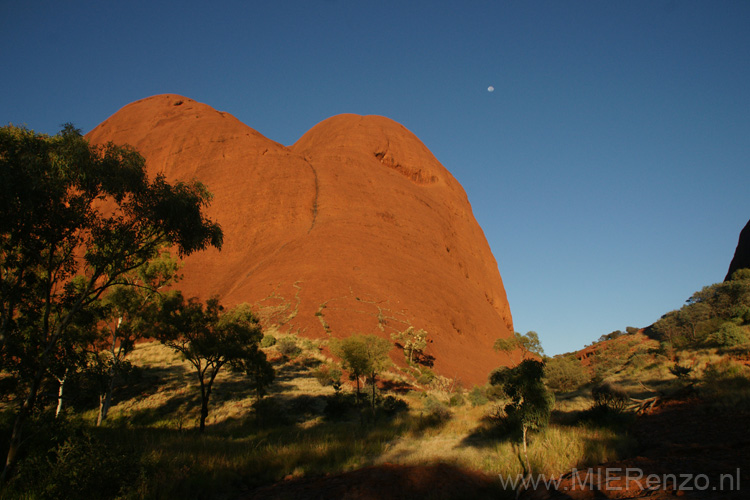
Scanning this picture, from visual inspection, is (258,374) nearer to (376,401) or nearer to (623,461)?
(376,401)

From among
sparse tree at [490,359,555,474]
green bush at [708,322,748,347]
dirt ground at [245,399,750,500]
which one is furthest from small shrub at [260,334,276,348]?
green bush at [708,322,748,347]

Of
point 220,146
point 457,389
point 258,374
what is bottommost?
point 457,389

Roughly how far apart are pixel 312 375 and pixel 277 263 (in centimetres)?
1874

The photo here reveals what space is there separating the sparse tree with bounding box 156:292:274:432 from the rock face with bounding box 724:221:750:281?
70.4m

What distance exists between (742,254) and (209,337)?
77189 millimetres

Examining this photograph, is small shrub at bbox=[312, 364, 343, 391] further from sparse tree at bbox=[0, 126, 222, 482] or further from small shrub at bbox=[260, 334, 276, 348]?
sparse tree at bbox=[0, 126, 222, 482]

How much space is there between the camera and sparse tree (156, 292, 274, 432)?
57.2 feet

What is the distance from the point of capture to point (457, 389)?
30.4m

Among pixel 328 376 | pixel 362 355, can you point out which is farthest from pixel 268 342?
pixel 362 355

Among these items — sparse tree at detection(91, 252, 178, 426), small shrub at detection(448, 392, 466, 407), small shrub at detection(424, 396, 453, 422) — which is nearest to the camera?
small shrub at detection(424, 396, 453, 422)

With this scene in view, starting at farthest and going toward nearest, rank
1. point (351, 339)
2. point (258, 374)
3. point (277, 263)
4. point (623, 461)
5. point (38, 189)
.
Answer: point (277, 263), point (351, 339), point (258, 374), point (623, 461), point (38, 189)

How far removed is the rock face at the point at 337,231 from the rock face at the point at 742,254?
34.6 meters

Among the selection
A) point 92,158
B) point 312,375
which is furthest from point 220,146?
point 92,158

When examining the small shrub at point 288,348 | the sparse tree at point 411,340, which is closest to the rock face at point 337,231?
the sparse tree at point 411,340
